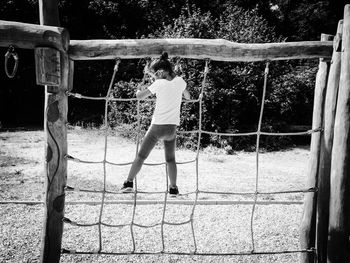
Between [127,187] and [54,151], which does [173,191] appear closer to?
[127,187]

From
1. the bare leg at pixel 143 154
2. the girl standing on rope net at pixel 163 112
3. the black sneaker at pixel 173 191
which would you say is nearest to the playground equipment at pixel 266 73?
the girl standing on rope net at pixel 163 112

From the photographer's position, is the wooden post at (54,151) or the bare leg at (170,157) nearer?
the wooden post at (54,151)

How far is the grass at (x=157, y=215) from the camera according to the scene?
3527mm

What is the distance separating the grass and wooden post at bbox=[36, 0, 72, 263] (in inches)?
21.0

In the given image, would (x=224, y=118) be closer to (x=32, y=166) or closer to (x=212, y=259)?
(x=32, y=166)

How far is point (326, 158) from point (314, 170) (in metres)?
0.16

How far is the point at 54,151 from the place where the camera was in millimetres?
2859

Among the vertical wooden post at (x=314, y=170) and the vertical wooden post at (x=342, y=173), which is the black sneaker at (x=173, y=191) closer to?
the vertical wooden post at (x=314, y=170)

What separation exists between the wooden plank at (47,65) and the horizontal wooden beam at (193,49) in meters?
0.17

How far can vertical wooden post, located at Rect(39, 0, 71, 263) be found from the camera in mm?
2814

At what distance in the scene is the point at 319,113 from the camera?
2.98 m

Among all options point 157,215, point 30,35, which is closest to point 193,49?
point 30,35

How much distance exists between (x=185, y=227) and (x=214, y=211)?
619 millimetres

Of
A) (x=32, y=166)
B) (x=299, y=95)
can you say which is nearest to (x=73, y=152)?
(x=32, y=166)
